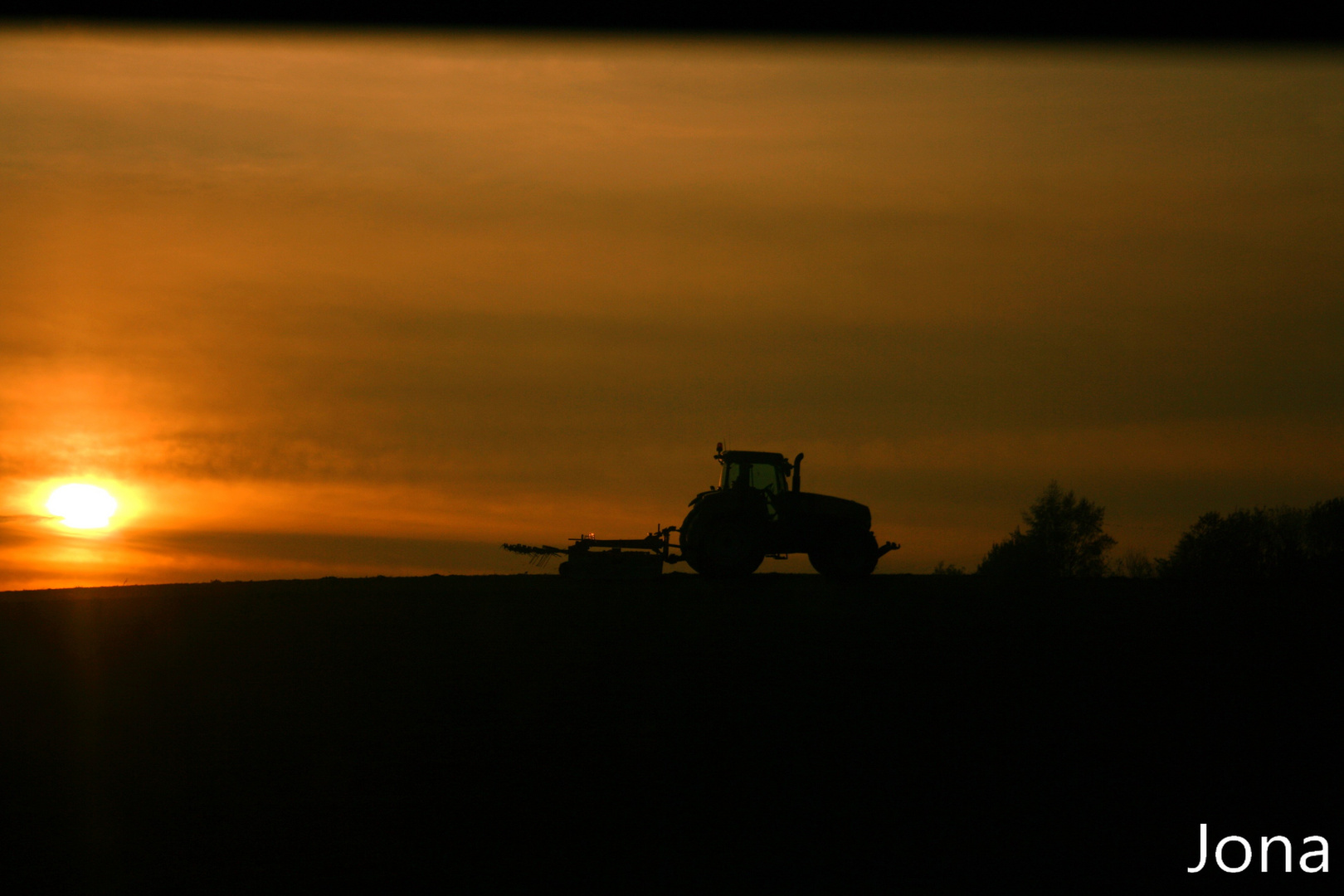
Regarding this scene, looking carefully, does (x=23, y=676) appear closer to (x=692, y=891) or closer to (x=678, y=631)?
(x=678, y=631)

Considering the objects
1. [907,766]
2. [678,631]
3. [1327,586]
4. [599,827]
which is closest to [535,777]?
[599,827]

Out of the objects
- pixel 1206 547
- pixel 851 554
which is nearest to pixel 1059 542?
pixel 1206 547

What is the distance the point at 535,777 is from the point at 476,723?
73.5 inches

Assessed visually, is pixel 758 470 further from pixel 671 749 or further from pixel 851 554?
pixel 671 749

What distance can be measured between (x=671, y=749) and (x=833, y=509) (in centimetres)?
1164

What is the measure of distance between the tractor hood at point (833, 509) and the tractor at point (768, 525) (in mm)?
15

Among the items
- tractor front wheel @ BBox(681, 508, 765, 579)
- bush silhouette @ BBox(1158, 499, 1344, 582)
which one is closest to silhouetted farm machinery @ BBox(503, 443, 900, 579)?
tractor front wheel @ BBox(681, 508, 765, 579)

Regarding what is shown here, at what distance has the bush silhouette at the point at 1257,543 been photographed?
3791 cm

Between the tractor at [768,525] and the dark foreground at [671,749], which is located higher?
the tractor at [768,525]

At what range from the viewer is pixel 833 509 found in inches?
904

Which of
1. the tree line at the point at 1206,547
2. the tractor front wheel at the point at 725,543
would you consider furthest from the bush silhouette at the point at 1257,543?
the tractor front wheel at the point at 725,543

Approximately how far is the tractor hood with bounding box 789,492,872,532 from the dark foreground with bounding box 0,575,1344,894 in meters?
3.51

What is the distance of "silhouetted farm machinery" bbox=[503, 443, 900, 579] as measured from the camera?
72.4ft

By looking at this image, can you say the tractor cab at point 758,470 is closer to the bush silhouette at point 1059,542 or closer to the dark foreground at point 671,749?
the dark foreground at point 671,749
